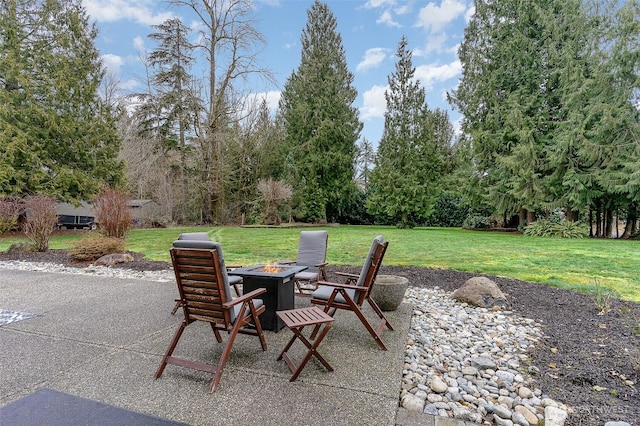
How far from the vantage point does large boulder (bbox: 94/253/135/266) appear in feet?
24.1

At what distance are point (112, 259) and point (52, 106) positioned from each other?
32.7 ft

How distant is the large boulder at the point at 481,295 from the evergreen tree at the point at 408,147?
1453 cm

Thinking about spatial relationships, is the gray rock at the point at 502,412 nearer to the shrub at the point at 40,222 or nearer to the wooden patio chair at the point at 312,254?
the wooden patio chair at the point at 312,254

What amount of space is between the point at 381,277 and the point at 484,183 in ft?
49.0

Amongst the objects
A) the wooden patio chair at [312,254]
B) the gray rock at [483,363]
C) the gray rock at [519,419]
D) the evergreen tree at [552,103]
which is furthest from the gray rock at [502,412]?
the evergreen tree at [552,103]

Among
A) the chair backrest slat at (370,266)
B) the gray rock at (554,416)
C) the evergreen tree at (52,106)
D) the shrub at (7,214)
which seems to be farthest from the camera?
the evergreen tree at (52,106)

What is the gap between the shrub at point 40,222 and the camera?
854 cm

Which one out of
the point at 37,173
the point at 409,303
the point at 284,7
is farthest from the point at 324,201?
the point at 409,303

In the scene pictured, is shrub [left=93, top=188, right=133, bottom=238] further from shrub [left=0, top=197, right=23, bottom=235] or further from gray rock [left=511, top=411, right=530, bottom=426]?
gray rock [left=511, top=411, right=530, bottom=426]

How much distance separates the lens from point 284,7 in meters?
11.0

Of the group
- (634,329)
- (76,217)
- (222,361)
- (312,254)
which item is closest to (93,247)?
(312,254)

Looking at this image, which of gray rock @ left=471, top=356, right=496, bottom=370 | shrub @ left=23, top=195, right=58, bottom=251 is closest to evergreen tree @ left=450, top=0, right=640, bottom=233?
gray rock @ left=471, top=356, right=496, bottom=370

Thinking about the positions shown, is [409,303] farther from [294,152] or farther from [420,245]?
[294,152]

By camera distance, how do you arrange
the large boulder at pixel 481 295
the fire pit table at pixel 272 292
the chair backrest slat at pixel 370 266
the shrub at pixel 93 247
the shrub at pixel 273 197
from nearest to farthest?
the chair backrest slat at pixel 370 266
the fire pit table at pixel 272 292
the large boulder at pixel 481 295
the shrub at pixel 93 247
the shrub at pixel 273 197
